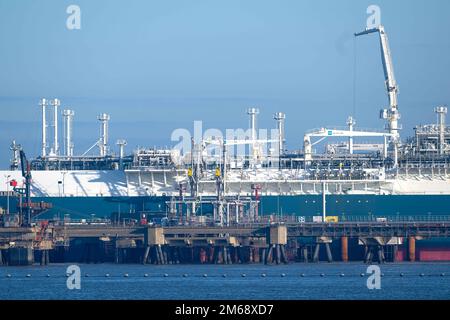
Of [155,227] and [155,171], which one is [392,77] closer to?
[155,171]

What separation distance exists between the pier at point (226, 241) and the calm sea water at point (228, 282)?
3.38m

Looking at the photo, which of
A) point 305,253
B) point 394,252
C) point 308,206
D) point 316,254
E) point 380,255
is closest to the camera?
point 380,255

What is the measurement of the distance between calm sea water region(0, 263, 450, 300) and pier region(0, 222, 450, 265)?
3.38 metres

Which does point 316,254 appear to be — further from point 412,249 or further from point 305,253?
point 412,249

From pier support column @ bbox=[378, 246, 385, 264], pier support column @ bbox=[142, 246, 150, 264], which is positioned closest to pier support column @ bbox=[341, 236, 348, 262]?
pier support column @ bbox=[378, 246, 385, 264]

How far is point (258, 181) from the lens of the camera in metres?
116

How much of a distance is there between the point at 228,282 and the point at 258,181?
141 ft

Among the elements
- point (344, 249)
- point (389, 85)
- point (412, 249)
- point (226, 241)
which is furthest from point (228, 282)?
point (389, 85)

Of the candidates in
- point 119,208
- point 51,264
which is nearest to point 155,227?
point 51,264

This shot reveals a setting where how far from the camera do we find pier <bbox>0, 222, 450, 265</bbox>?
9562 cm

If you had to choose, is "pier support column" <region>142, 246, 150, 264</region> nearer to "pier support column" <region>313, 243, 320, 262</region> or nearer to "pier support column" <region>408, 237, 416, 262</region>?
"pier support column" <region>313, 243, 320, 262</region>

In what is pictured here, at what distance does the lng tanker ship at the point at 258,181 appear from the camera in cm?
11175

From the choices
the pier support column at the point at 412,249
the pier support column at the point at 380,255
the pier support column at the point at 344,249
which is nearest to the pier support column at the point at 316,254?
the pier support column at the point at 344,249

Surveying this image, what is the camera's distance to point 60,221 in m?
107
